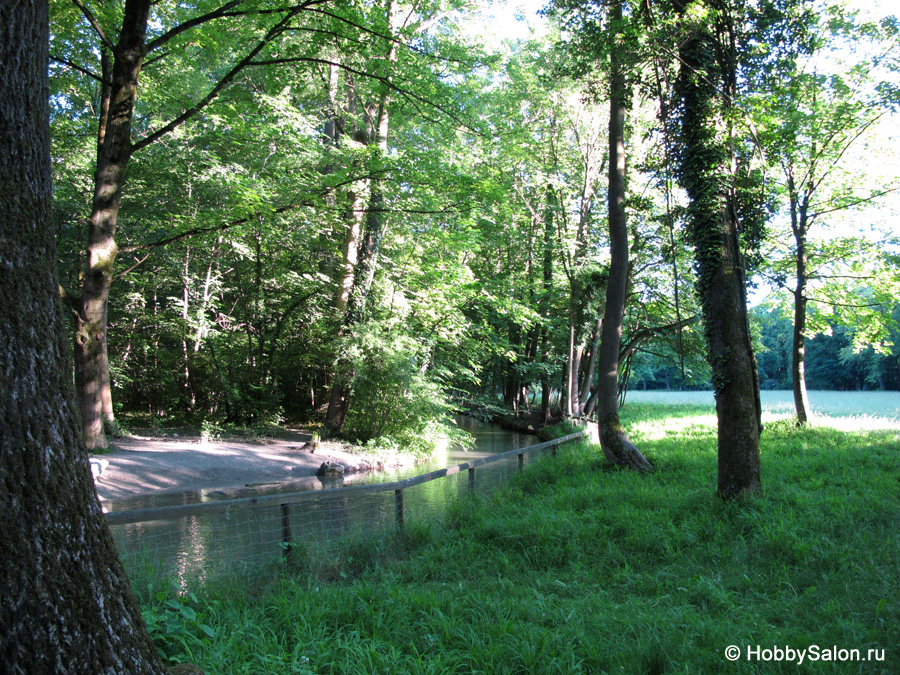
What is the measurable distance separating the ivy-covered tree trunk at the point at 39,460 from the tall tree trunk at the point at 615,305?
793 cm

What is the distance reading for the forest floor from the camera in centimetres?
999

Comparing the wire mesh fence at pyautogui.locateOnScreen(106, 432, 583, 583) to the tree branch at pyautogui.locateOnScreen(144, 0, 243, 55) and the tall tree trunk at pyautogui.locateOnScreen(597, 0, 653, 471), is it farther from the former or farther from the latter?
the tree branch at pyautogui.locateOnScreen(144, 0, 243, 55)

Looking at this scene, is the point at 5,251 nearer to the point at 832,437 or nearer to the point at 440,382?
the point at 832,437

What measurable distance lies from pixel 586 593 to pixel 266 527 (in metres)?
4.90

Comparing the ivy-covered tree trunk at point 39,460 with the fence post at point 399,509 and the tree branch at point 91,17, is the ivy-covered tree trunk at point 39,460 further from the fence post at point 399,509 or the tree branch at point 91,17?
the tree branch at point 91,17

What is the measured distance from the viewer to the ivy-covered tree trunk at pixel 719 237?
20.8 feet

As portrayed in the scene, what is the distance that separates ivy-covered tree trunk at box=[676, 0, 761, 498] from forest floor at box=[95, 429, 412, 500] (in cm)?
874

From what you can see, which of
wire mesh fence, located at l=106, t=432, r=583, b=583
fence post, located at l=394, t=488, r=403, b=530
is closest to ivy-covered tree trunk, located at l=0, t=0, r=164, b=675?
wire mesh fence, located at l=106, t=432, r=583, b=583

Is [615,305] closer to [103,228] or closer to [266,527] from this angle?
[266,527]

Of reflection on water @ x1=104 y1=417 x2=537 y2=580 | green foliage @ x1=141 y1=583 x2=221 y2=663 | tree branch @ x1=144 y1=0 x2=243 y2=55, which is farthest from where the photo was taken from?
tree branch @ x1=144 y1=0 x2=243 y2=55

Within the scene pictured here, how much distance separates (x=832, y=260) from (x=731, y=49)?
34.2 ft

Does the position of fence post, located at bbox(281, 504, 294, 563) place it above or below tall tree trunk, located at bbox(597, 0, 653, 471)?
below

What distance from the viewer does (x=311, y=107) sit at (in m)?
18.2

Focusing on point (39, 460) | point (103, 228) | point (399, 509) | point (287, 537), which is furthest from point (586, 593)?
point (103, 228)
